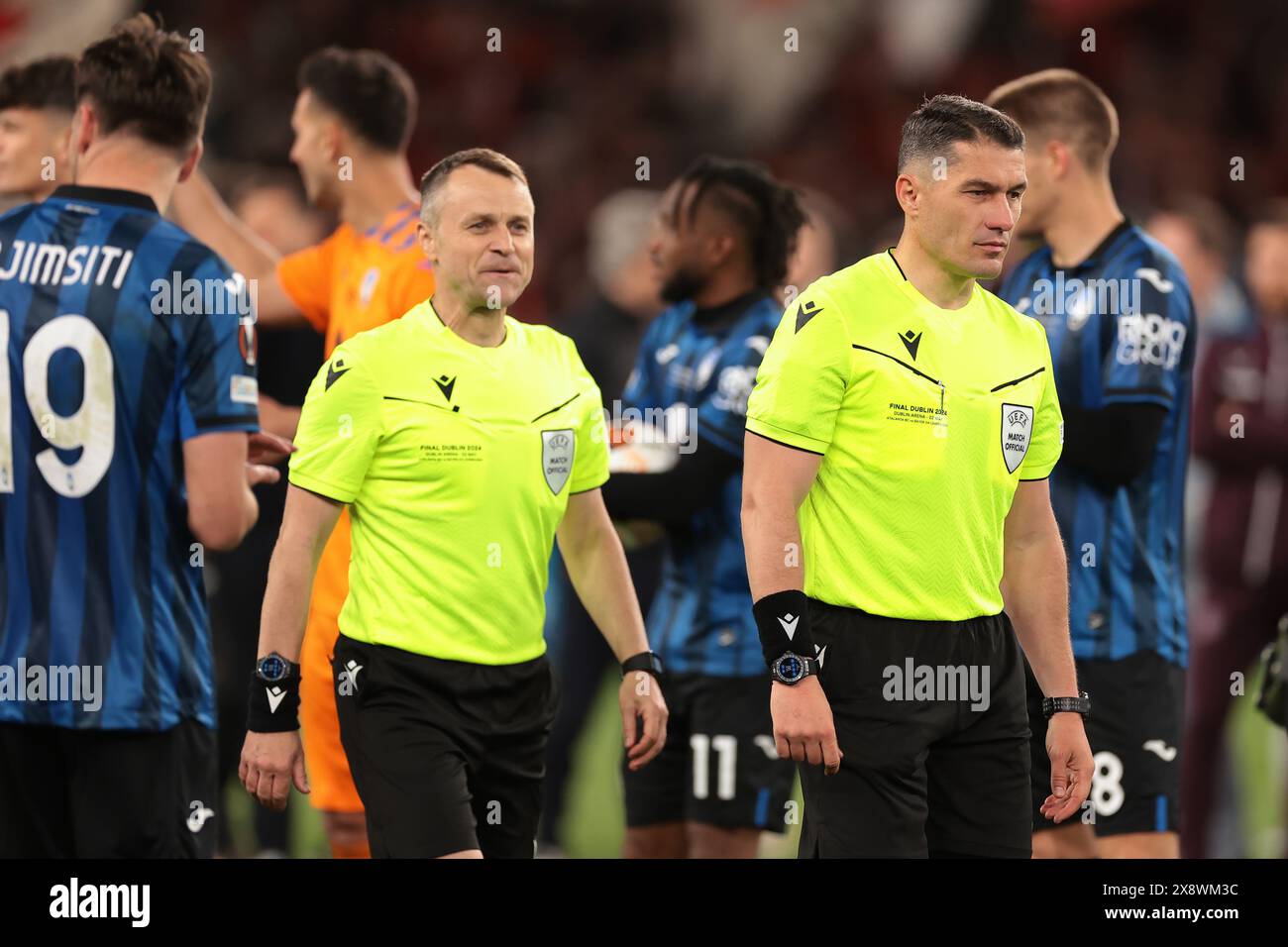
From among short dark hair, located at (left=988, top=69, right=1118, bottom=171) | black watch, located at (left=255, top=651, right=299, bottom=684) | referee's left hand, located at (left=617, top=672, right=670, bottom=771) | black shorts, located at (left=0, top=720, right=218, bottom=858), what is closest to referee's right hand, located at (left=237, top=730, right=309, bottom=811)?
black watch, located at (left=255, top=651, right=299, bottom=684)

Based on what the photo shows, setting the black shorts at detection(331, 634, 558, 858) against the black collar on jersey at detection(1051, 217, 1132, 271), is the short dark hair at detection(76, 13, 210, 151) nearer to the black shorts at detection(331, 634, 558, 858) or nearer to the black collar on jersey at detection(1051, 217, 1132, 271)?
the black shorts at detection(331, 634, 558, 858)

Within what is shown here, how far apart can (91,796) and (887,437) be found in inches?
78.3

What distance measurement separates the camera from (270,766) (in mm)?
4031

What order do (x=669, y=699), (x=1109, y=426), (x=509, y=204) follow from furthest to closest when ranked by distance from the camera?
(x=669, y=699) < (x=1109, y=426) < (x=509, y=204)

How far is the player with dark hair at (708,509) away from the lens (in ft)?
17.9

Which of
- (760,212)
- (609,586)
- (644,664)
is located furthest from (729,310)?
(644,664)

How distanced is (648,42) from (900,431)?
869 cm

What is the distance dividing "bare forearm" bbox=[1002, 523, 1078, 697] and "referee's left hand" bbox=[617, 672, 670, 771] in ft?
2.73

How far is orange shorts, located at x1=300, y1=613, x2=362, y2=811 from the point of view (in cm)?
534

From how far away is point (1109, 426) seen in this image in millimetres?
5004

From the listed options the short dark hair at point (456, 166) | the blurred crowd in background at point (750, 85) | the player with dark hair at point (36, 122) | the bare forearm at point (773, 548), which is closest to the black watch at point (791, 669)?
the bare forearm at point (773, 548)

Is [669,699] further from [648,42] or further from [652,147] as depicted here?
[648,42]
